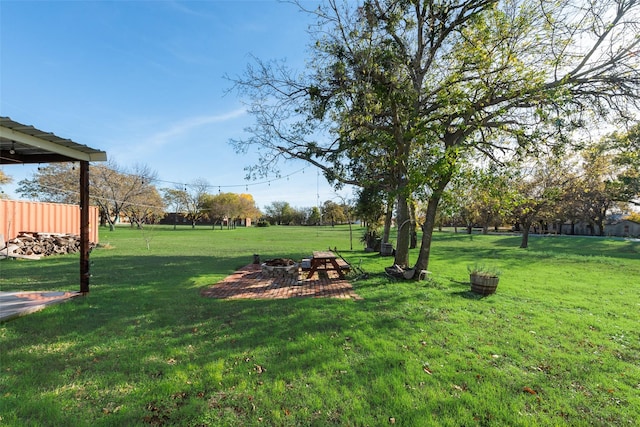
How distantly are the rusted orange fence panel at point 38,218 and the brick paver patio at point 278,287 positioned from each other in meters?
10.5

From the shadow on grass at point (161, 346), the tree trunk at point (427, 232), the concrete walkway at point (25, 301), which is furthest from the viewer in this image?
the tree trunk at point (427, 232)

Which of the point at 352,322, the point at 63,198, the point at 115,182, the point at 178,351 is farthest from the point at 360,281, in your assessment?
Answer: the point at 63,198

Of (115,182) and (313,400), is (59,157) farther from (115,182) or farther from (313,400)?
(115,182)

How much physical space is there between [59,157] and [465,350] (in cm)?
828

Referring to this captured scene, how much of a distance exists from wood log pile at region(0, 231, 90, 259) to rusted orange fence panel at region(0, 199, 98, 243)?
35 cm

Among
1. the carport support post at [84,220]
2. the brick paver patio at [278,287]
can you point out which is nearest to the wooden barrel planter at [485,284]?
the brick paver patio at [278,287]

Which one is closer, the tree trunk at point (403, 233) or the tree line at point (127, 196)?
the tree trunk at point (403, 233)

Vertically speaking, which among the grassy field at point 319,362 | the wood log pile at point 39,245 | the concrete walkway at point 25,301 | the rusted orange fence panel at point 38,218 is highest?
the rusted orange fence panel at point 38,218

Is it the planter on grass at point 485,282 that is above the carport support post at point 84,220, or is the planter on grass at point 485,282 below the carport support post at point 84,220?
below

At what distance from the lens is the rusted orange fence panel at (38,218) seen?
41.1 feet

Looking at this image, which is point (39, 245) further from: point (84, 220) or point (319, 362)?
point (319, 362)

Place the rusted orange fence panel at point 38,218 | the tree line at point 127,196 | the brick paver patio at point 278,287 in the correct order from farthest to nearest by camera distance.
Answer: the tree line at point 127,196 → the rusted orange fence panel at point 38,218 → the brick paver patio at point 278,287

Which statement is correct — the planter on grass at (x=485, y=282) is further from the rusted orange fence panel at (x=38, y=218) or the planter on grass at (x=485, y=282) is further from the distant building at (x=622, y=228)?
the distant building at (x=622, y=228)

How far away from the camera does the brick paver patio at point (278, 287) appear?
697cm
